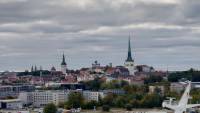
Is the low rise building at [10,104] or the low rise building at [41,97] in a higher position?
the low rise building at [41,97]

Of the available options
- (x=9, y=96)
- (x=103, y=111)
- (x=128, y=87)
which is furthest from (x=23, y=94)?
(x=103, y=111)

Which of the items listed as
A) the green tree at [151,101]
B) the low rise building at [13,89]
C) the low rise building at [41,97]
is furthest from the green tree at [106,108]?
the low rise building at [13,89]

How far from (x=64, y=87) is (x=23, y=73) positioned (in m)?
33.5

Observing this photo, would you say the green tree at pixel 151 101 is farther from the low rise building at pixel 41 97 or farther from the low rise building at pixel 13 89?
the low rise building at pixel 13 89

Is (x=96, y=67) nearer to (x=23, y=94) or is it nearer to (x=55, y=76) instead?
(x=55, y=76)

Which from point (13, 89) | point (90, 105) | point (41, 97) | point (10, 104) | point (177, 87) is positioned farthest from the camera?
point (13, 89)

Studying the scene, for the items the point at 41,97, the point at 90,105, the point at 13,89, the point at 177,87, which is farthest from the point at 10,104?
the point at 177,87

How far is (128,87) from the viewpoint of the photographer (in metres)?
68.1

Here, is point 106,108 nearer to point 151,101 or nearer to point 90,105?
point 90,105

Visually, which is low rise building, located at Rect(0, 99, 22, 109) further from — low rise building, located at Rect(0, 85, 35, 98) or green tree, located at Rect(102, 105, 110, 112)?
green tree, located at Rect(102, 105, 110, 112)

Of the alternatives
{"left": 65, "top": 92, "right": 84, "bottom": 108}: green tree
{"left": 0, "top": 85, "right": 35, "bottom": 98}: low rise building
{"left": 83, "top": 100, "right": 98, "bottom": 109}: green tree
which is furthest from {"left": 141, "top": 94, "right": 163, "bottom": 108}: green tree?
{"left": 0, "top": 85, "right": 35, "bottom": 98}: low rise building

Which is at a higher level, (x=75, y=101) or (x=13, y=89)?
(x=13, y=89)

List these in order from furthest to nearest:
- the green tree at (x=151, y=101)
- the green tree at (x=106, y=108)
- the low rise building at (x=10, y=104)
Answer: the low rise building at (x=10, y=104) → the green tree at (x=151, y=101) → the green tree at (x=106, y=108)

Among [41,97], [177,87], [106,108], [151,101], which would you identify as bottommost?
[106,108]
